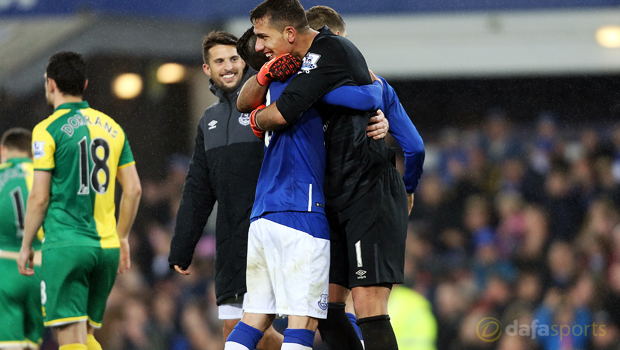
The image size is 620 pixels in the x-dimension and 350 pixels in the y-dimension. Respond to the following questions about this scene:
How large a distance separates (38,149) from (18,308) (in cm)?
133

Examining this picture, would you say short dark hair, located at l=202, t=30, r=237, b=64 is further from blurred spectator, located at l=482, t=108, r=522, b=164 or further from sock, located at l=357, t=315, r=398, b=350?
blurred spectator, located at l=482, t=108, r=522, b=164

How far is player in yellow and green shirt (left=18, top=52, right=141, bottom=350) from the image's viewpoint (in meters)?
4.03

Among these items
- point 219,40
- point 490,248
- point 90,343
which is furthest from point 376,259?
point 490,248

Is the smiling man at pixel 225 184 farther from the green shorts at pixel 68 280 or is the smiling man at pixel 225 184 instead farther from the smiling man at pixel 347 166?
the smiling man at pixel 347 166

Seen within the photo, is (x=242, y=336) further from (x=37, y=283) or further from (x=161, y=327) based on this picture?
(x=161, y=327)

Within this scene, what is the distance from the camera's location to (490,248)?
715 centimetres

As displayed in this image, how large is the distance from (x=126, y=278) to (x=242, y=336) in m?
4.74

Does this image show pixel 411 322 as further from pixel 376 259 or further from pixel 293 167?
pixel 293 167

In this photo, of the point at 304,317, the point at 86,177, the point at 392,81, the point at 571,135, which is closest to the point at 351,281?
the point at 304,317

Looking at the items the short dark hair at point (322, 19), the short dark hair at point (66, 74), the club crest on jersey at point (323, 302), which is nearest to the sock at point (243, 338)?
the club crest on jersey at point (323, 302)

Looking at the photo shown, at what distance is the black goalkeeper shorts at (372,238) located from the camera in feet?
9.50

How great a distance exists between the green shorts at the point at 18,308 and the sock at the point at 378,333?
2842 millimetres

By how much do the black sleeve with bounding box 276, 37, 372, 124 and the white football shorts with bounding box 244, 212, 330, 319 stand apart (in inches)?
16.1

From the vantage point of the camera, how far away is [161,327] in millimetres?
6910
